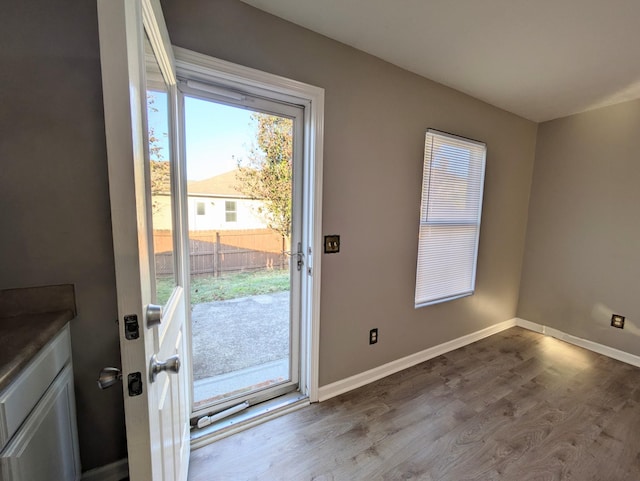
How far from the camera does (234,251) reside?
177cm

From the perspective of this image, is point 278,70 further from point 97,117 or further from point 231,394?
point 231,394

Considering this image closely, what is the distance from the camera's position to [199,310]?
175 cm

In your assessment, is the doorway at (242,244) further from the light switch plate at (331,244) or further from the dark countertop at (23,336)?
the dark countertop at (23,336)

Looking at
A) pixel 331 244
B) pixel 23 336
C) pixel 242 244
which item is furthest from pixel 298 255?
pixel 23 336

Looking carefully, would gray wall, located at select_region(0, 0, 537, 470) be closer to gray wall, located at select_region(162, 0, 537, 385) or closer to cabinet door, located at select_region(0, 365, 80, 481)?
gray wall, located at select_region(162, 0, 537, 385)

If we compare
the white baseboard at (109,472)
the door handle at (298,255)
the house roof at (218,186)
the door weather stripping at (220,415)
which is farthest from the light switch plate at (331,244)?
the white baseboard at (109,472)

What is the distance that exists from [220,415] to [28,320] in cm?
115

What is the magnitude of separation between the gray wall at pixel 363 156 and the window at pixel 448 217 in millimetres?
99

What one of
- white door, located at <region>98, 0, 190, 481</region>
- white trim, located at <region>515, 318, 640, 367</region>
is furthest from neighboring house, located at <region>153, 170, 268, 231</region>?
white trim, located at <region>515, 318, 640, 367</region>

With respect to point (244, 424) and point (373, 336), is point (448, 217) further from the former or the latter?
point (244, 424)

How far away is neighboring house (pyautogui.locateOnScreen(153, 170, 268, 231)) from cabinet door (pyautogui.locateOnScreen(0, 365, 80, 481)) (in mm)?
Answer: 892

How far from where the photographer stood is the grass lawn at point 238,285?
171cm

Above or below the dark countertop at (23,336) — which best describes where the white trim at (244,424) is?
below

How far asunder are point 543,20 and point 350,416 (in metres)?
2.56
